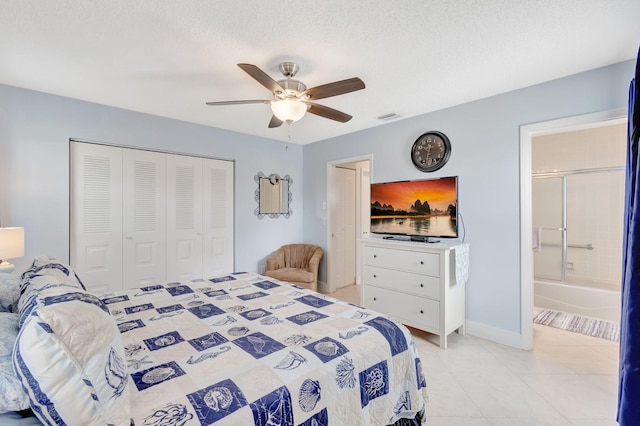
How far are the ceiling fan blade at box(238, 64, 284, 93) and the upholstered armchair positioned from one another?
263 centimetres

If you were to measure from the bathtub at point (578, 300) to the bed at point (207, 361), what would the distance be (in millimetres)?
3351

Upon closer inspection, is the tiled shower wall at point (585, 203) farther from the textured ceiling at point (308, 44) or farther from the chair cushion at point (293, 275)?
the chair cushion at point (293, 275)

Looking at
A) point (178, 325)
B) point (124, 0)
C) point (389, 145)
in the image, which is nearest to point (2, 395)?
point (178, 325)

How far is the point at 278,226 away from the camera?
4.68 m

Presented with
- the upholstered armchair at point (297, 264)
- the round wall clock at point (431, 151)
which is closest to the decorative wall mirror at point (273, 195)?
the upholstered armchair at point (297, 264)

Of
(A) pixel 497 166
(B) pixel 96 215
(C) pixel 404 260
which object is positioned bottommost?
(C) pixel 404 260

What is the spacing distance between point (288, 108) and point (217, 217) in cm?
238

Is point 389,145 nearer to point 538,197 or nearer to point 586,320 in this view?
point 538,197

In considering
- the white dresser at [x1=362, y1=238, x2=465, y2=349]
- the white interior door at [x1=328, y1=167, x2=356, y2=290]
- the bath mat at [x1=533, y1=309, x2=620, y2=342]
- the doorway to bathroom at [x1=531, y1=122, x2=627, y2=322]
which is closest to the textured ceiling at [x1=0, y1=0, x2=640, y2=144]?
the white dresser at [x1=362, y1=238, x2=465, y2=349]

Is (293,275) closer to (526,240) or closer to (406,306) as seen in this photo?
(406,306)

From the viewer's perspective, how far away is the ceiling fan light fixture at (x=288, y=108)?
7.09ft

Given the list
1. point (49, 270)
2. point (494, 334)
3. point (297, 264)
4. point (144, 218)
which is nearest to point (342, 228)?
point (297, 264)

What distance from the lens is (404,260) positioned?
3.05 m

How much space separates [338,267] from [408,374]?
3.29m
